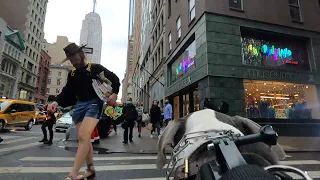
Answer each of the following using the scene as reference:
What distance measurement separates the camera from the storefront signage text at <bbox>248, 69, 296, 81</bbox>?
Result: 42.7ft

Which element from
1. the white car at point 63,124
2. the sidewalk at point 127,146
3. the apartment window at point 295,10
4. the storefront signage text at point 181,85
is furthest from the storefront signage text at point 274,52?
the white car at point 63,124

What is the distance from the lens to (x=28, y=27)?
4706 centimetres

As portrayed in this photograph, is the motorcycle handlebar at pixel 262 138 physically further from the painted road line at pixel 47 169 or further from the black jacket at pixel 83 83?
the painted road line at pixel 47 169

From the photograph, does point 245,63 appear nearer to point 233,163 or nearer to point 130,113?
point 130,113

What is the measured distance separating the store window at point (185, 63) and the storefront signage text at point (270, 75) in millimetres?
3991

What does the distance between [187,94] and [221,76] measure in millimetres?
5473

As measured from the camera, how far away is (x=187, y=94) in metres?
17.5

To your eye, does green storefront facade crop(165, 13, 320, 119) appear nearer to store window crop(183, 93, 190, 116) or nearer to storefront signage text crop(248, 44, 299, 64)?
storefront signage text crop(248, 44, 299, 64)

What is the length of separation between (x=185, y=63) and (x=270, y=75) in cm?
634

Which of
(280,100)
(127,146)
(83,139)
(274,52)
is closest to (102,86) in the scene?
(83,139)

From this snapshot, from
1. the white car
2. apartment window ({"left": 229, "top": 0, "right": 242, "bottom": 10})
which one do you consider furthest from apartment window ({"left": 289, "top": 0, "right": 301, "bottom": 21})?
the white car

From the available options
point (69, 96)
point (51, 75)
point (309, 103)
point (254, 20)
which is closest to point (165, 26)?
point (254, 20)

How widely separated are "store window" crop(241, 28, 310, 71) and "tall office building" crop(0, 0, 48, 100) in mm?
47497

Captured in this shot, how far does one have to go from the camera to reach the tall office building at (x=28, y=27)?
4478 centimetres
